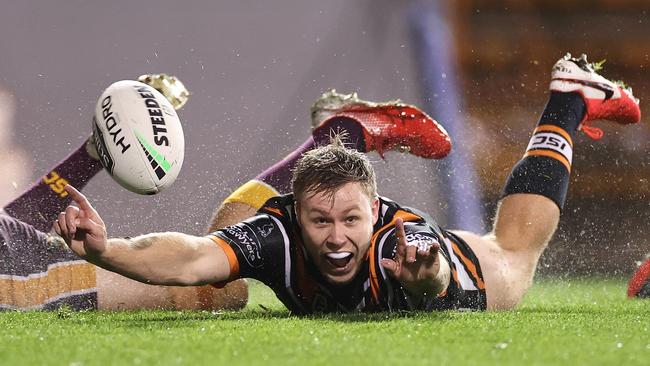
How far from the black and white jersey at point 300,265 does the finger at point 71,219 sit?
19.6 inches

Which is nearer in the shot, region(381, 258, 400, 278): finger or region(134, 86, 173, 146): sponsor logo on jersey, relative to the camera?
region(381, 258, 400, 278): finger

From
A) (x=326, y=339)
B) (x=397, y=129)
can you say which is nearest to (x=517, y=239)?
(x=397, y=129)

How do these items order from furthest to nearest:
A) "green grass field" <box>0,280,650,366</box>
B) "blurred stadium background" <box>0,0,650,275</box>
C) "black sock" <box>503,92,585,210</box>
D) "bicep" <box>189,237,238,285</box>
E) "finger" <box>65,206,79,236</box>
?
"blurred stadium background" <box>0,0,650,275</box>
"black sock" <box>503,92,585,210</box>
"bicep" <box>189,237,238,285</box>
"finger" <box>65,206,79,236</box>
"green grass field" <box>0,280,650,366</box>

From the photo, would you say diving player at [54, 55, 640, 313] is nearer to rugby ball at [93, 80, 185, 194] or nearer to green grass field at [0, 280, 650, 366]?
green grass field at [0, 280, 650, 366]

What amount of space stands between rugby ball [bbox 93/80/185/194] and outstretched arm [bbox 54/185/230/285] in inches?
17.0

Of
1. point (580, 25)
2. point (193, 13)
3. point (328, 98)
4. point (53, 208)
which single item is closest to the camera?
point (53, 208)

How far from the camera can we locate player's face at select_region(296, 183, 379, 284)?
3.00 metres

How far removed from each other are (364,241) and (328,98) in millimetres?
1686

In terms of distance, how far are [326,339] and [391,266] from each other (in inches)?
15.2

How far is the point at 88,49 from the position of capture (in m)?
6.45

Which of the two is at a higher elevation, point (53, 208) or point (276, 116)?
point (276, 116)

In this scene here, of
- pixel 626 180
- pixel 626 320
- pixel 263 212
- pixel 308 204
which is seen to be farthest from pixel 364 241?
pixel 626 180

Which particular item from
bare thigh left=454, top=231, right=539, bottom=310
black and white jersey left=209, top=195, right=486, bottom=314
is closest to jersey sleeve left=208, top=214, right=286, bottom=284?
black and white jersey left=209, top=195, right=486, bottom=314

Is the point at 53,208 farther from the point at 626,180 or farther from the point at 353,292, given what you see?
the point at 626,180
